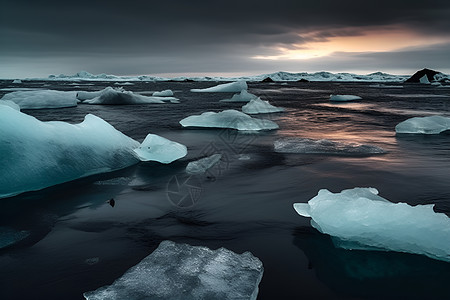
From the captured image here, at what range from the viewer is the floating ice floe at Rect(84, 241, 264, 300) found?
5.56 ft

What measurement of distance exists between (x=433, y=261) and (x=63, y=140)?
3888 mm

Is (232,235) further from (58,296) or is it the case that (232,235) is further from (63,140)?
(63,140)

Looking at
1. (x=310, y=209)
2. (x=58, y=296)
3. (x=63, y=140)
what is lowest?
(x=58, y=296)

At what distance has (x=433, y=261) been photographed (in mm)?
2092

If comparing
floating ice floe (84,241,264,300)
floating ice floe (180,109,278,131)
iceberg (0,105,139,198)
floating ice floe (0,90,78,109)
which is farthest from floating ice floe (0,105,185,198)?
floating ice floe (0,90,78,109)

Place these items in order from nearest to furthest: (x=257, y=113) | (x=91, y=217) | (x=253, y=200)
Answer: (x=91, y=217)
(x=253, y=200)
(x=257, y=113)

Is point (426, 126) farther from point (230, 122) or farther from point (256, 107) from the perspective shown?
point (256, 107)

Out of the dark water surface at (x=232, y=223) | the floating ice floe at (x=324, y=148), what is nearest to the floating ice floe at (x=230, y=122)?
the floating ice floe at (x=324, y=148)

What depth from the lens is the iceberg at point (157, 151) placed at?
184 inches

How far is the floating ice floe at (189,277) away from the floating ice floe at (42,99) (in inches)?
517

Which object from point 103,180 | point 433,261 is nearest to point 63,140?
point 103,180

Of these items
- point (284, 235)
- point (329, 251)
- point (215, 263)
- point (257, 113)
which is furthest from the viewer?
point (257, 113)

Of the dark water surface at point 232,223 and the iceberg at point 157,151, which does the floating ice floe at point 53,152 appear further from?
the dark water surface at point 232,223

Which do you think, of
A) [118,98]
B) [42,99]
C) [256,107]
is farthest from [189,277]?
[118,98]
